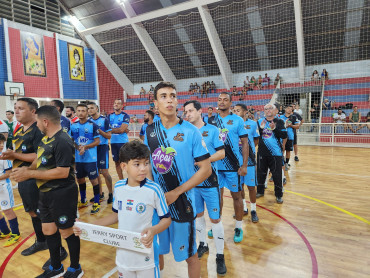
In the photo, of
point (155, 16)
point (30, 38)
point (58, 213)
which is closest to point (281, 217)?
point (58, 213)

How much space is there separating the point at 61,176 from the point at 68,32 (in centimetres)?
2071

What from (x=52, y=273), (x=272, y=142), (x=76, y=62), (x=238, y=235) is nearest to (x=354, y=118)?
(x=272, y=142)

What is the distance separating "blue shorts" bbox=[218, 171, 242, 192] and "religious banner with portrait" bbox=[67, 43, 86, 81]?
1850 centimetres

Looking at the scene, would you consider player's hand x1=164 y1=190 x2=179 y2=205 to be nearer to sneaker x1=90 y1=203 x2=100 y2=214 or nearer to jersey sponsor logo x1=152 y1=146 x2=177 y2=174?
jersey sponsor logo x1=152 y1=146 x2=177 y2=174

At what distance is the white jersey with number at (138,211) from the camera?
1.84 metres

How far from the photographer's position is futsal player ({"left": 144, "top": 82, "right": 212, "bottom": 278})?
6.68 ft

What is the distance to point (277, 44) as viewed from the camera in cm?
1639

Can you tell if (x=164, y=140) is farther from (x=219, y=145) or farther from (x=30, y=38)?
(x=30, y=38)

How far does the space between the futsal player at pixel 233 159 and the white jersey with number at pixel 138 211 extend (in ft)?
6.19

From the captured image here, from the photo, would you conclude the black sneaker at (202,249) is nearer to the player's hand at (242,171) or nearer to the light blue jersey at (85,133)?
the player's hand at (242,171)

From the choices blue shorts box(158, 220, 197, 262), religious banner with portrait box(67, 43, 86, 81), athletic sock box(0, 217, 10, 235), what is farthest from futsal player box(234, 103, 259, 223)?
religious banner with portrait box(67, 43, 86, 81)

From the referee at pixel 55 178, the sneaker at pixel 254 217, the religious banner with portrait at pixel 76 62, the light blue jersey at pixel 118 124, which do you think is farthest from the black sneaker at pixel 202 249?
the religious banner with portrait at pixel 76 62

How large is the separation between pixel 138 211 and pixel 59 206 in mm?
1303

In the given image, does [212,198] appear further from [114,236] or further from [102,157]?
[102,157]
